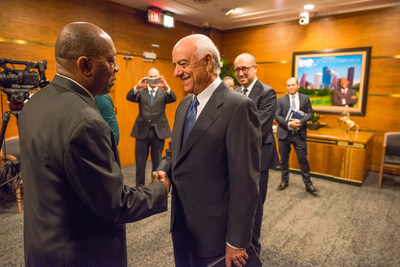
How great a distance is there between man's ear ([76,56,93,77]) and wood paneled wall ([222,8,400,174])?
18.8 ft

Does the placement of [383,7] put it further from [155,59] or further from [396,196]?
[155,59]

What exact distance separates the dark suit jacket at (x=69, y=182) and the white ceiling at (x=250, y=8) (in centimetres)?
470

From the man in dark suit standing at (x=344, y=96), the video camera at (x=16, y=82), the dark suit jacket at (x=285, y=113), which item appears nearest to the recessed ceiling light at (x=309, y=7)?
the man in dark suit standing at (x=344, y=96)

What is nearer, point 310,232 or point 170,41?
point 310,232

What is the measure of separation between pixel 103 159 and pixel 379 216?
149 inches

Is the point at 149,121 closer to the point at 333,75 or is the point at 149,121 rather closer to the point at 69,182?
the point at 69,182

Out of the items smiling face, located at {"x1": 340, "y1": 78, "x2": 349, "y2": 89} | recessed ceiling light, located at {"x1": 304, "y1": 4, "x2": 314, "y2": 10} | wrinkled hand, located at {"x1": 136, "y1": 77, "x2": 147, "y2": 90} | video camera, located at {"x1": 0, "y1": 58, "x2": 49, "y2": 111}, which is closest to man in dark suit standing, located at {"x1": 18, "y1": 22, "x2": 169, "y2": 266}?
video camera, located at {"x1": 0, "y1": 58, "x2": 49, "y2": 111}

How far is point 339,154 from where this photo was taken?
4.77 metres

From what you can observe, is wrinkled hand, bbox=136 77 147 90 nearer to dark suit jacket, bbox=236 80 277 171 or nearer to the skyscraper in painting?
dark suit jacket, bbox=236 80 277 171

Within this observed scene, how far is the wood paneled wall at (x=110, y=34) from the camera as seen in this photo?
3.94m

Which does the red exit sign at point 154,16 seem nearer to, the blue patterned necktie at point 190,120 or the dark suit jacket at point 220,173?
the blue patterned necktie at point 190,120

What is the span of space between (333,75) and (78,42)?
5.75 m

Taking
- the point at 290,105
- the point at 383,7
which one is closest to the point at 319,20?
the point at 383,7

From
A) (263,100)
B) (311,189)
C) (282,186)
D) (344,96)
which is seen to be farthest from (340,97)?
(263,100)
